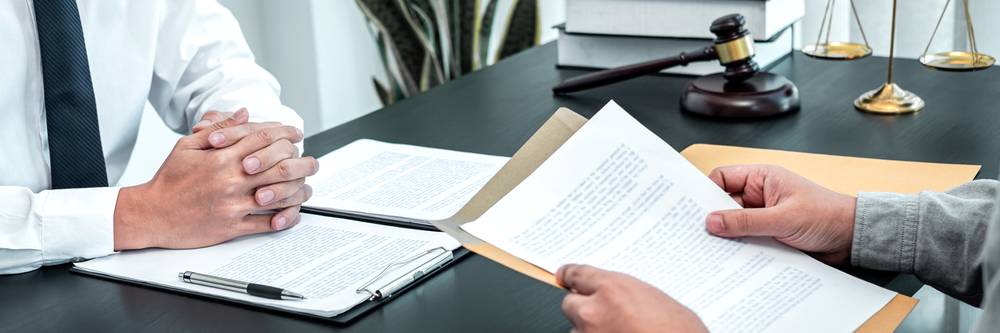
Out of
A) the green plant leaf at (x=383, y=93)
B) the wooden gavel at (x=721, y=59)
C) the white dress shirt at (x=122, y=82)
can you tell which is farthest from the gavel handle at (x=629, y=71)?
the green plant leaf at (x=383, y=93)

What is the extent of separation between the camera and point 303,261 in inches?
45.6

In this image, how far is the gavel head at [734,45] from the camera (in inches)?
61.9

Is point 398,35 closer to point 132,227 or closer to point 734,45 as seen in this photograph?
point 734,45

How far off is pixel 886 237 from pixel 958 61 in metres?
0.65

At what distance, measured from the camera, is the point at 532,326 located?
100cm

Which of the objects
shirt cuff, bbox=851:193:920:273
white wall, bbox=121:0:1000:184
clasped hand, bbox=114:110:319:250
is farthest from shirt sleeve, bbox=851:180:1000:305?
white wall, bbox=121:0:1000:184

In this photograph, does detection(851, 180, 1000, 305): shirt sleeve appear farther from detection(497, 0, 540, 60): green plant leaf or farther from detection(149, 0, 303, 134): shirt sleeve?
detection(497, 0, 540, 60): green plant leaf

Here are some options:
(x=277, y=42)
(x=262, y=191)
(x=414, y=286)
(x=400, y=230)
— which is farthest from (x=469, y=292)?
(x=277, y=42)

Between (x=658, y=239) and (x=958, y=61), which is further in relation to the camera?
(x=958, y=61)

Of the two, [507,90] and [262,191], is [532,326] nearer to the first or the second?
[262,191]

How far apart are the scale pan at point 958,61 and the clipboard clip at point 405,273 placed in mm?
828

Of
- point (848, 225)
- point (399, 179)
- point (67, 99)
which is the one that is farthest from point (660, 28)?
point (67, 99)

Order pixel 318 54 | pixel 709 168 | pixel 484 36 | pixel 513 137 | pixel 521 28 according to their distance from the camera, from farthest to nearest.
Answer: pixel 318 54
pixel 484 36
pixel 521 28
pixel 513 137
pixel 709 168

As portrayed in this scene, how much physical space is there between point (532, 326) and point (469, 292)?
0.33 feet
